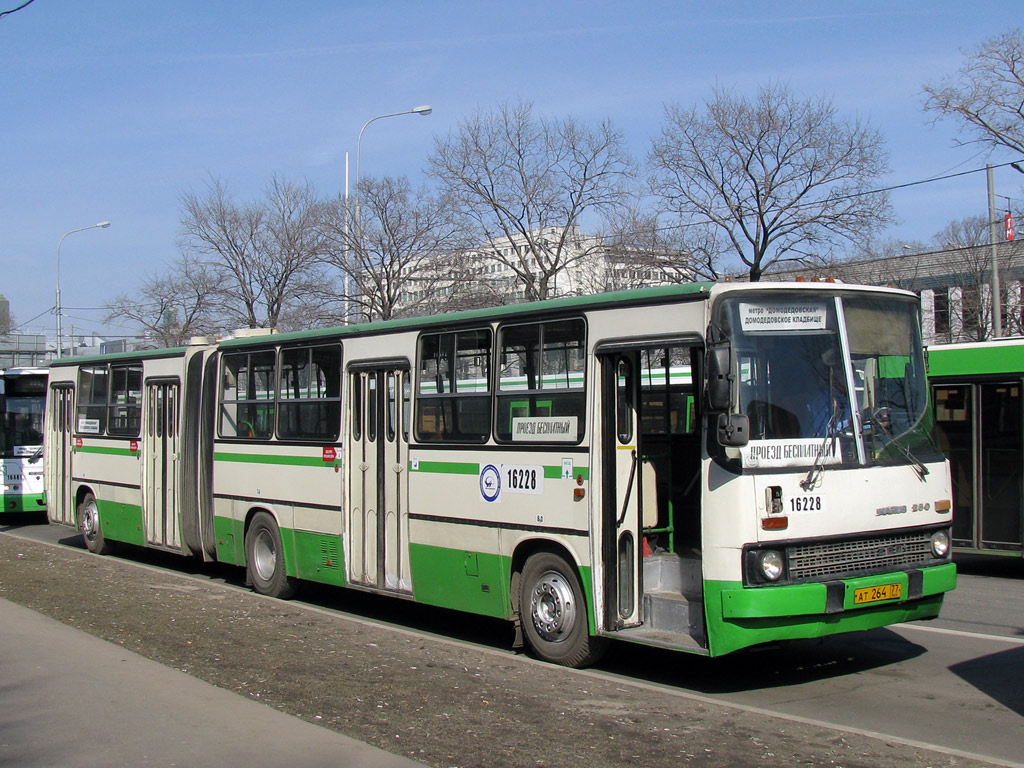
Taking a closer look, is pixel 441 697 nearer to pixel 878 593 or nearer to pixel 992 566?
pixel 878 593

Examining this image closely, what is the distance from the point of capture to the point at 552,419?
895 cm

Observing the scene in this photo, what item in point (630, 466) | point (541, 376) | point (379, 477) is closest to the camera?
point (630, 466)

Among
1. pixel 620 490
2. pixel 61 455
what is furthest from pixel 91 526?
pixel 620 490

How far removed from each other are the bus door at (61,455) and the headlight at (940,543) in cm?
1419

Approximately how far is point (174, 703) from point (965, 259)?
46161mm

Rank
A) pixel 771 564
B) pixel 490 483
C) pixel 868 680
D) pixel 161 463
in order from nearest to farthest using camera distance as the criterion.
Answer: pixel 771 564 → pixel 868 680 → pixel 490 483 → pixel 161 463

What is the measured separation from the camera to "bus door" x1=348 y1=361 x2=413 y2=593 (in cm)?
1073

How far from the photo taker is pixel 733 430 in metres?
7.34

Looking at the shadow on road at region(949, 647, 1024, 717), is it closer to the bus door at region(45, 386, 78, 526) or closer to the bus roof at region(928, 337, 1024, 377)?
the bus roof at region(928, 337, 1024, 377)

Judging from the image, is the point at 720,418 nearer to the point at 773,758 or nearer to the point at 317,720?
the point at 773,758

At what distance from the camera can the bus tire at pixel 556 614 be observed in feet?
28.6

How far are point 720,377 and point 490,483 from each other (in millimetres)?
2893

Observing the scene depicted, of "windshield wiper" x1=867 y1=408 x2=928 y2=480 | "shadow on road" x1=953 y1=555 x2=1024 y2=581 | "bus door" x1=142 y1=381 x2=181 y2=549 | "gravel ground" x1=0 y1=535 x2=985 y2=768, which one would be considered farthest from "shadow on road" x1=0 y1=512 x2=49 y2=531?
"windshield wiper" x1=867 y1=408 x2=928 y2=480

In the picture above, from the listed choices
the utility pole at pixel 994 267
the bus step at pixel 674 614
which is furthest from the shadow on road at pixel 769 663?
the utility pole at pixel 994 267
